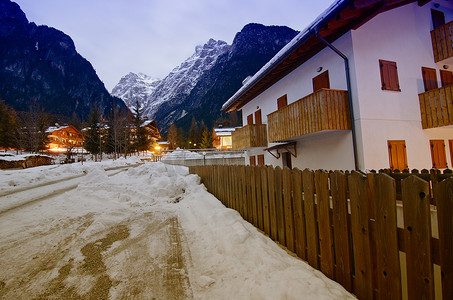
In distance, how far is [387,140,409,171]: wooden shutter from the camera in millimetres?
8211

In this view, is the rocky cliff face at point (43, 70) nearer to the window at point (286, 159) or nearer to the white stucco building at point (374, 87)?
the window at point (286, 159)

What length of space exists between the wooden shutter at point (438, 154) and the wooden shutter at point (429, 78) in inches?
101

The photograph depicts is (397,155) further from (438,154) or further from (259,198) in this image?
(259,198)

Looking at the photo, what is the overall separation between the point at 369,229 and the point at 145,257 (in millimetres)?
3226

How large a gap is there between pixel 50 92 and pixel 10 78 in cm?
2017

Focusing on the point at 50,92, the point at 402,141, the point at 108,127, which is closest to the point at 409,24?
the point at 402,141

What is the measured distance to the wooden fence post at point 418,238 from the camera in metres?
1.68

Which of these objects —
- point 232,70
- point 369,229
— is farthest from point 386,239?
point 232,70

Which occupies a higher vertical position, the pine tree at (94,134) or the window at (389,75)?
the pine tree at (94,134)

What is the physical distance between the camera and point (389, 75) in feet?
28.2

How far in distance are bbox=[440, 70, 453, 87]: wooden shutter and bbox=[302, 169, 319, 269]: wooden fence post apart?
40.2 feet

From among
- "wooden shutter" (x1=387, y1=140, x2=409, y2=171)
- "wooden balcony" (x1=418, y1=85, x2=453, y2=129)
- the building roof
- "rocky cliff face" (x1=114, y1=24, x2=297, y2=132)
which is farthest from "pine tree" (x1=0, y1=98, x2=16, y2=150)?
"rocky cliff face" (x1=114, y1=24, x2=297, y2=132)

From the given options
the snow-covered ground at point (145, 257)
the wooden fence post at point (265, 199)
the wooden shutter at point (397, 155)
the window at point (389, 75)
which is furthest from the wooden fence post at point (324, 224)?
the window at point (389, 75)

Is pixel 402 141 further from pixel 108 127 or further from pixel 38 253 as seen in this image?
pixel 108 127
